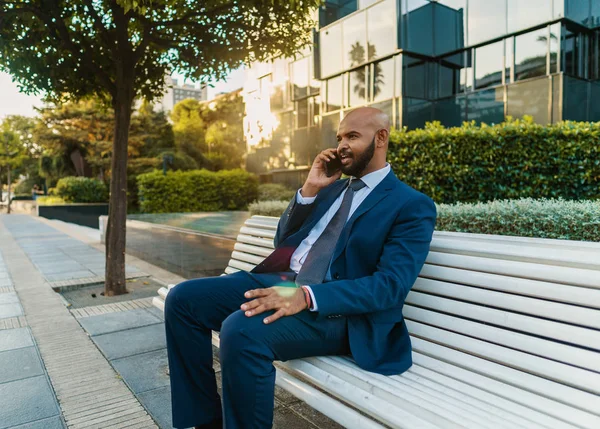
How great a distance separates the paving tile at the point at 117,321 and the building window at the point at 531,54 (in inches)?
416

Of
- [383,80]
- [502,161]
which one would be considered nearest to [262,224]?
[502,161]

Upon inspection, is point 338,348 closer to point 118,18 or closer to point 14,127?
point 118,18

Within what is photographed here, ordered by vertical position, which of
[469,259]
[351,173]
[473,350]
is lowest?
[473,350]

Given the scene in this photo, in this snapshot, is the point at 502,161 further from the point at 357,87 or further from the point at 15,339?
the point at 357,87

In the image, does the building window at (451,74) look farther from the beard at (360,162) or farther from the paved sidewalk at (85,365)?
the beard at (360,162)

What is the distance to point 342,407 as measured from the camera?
6.09 ft

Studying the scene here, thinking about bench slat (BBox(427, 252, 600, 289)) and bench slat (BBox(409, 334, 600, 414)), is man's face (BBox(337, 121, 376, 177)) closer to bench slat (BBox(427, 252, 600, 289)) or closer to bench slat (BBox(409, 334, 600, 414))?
bench slat (BBox(427, 252, 600, 289))

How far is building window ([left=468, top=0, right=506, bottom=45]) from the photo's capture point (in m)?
11.5

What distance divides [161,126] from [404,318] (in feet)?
101

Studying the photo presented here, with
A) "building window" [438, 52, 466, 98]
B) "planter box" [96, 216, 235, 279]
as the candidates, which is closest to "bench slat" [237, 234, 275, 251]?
"planter box" [96, 216, 235, 279]

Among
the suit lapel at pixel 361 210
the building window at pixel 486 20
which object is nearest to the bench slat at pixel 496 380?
the suit lapel at pixel 361 210

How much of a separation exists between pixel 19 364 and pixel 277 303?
2.65 m

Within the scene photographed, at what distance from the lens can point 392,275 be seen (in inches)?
80.9

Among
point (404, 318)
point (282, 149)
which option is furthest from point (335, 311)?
point (282, 149)
